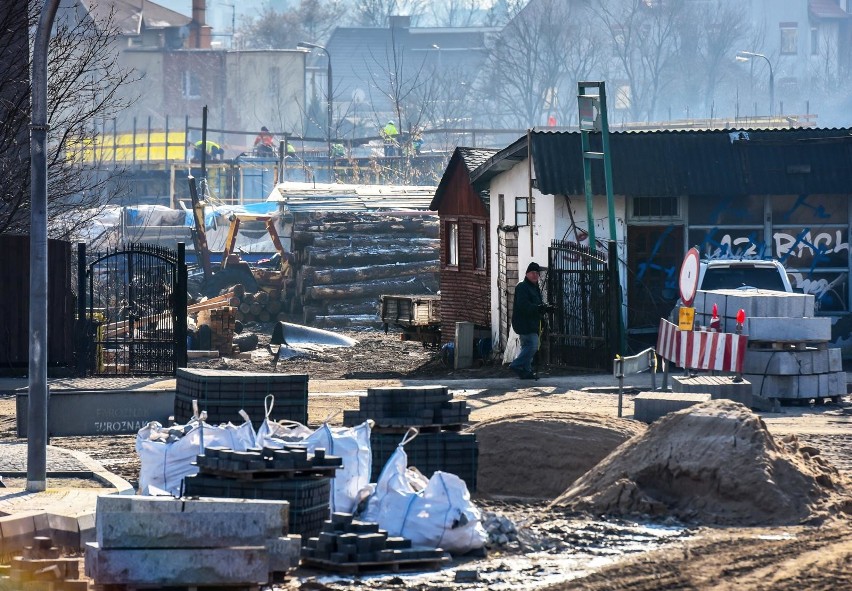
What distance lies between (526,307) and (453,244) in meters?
10.7

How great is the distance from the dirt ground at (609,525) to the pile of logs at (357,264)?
65.6ft

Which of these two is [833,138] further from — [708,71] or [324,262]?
[708,71]

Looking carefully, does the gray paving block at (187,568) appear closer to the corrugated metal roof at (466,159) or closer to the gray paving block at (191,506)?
the gray paving block at (191,506)

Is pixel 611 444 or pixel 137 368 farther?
pixel 137 368

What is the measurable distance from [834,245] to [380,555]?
18143 millimetres

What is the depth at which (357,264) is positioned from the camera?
132 feet

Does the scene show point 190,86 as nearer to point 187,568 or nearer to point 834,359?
point 834,359

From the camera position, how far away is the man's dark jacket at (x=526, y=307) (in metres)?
22.0

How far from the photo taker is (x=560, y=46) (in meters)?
107

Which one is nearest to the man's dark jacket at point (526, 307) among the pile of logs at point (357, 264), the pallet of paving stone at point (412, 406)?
the pallet of paving stone at point (412, 406)

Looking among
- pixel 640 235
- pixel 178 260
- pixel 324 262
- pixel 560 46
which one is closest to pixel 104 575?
pixel 178 260

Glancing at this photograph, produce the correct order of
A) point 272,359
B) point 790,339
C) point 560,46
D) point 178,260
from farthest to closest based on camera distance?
point 560,46 < point 272,359 < point 178,260 < point 790,339

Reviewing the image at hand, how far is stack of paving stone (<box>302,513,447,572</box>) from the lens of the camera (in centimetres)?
988

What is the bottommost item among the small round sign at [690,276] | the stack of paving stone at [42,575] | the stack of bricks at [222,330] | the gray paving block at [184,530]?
the stack of paving stone at [42,575]
